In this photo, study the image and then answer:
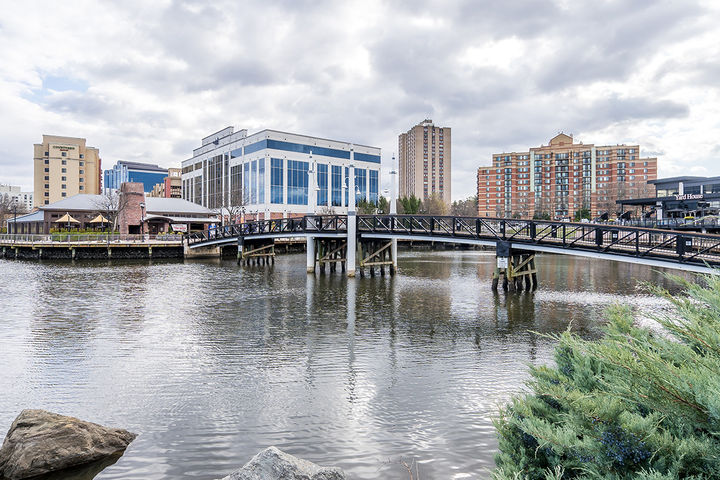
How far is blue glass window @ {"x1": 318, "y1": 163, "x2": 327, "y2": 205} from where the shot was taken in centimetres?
8820

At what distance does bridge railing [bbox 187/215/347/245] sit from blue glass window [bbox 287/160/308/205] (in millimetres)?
29541

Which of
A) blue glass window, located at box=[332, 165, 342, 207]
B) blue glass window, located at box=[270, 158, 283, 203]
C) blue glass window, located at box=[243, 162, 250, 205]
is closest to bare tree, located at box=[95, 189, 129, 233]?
blue glass window, located at box=[243, 162, 250, 205]

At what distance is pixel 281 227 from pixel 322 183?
4615 cm

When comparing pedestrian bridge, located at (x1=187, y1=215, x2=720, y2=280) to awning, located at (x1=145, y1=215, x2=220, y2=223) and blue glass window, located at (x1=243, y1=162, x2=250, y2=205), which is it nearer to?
awning, located at (x1=145, y1=215, x2=220, y2=223)

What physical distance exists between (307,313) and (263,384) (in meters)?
9.27

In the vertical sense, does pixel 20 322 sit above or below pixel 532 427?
below

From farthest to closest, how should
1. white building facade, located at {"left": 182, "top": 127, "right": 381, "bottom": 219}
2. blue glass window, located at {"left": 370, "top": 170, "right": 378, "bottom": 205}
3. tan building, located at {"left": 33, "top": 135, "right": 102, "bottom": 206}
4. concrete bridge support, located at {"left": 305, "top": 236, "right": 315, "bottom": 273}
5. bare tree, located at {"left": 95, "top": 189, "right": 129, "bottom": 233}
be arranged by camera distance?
tan building, located at {"left": 33, "top": 135, "right": 102, "bottom": 206} → blue glass window, located at {"left": 370, "top": 170, "right": 378, "bottom": 205} → white building facade, located at {"left": 182, "top": 127, "right": 381, "bottom": 219} → bare tree, located at {"left": 95, "top": 189, "right": 129, "bottom": 233} → concrete bridge support, located at {"left": 305, "top": 236, "right": 315, "bottom": 273}

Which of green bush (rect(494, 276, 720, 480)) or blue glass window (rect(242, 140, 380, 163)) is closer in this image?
green bush (rect(494, 276, 720, 480))

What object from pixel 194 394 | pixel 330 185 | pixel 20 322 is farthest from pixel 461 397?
pixel 330 185

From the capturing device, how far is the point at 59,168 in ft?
429

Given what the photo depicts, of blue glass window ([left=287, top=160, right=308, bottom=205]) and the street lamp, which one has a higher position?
blue glass window ([left=287, top=160, right=308, bottom=205])

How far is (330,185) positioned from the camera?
89.8 meters

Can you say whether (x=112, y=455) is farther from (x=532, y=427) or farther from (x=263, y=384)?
(x=532, y=427)

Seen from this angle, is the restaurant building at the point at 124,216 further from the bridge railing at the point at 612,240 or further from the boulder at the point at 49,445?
the boulder at the point at 49,445
